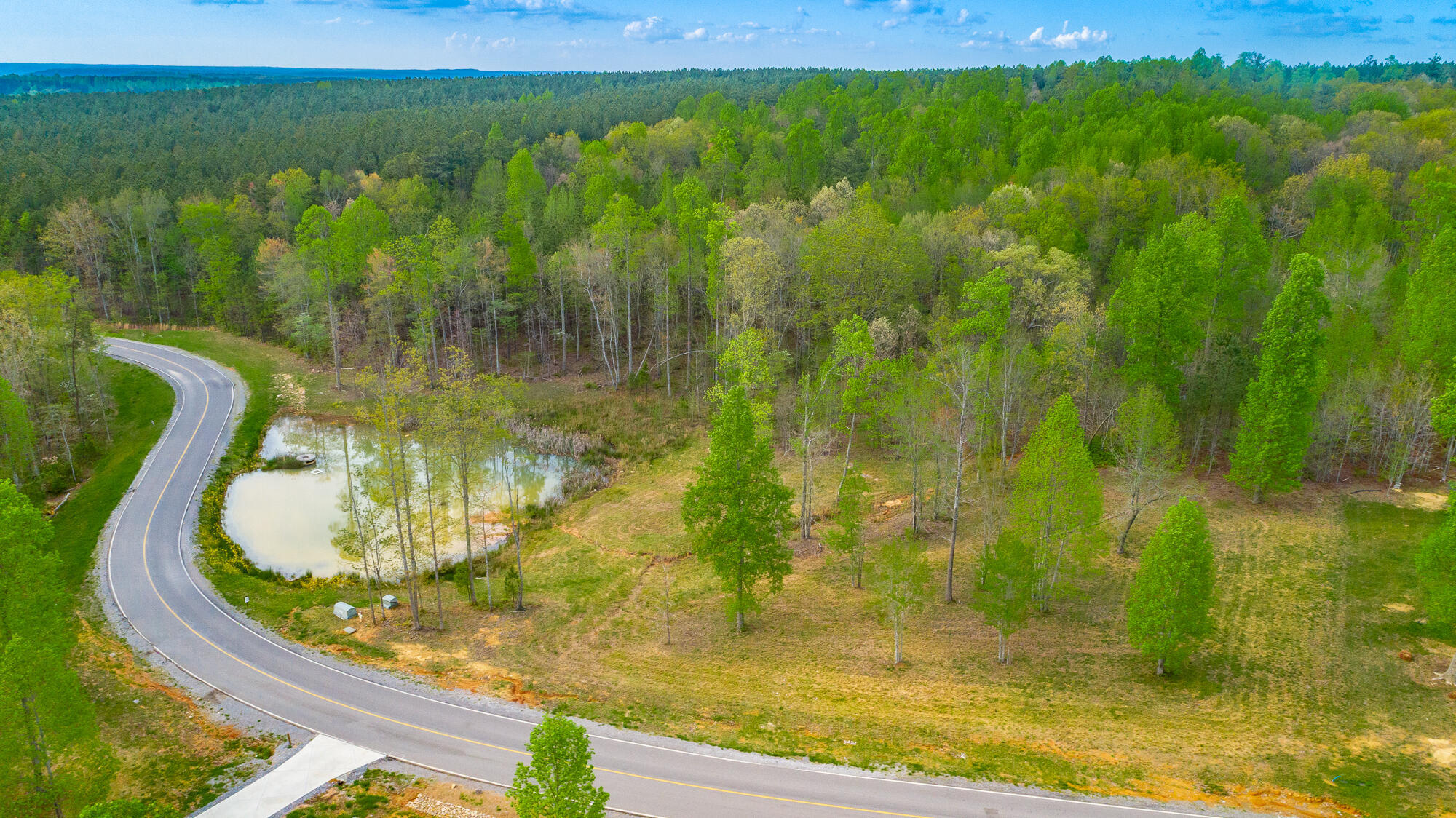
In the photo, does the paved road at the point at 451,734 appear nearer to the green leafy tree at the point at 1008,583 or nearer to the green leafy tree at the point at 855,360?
the green leafy tree at the point at 1008,583

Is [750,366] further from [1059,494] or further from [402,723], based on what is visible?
[402,723]

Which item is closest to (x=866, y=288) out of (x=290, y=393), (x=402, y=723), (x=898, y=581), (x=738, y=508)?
(x=738, y=508)

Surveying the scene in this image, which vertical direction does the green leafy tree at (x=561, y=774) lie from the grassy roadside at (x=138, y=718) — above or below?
above

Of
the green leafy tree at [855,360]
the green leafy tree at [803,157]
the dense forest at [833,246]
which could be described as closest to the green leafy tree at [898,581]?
the green leafy tree at [855,360]

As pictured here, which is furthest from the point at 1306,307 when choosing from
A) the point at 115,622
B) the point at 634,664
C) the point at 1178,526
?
the point at 115,622

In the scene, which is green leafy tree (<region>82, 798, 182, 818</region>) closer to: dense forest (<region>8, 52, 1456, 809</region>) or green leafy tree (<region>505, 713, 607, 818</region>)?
green leafy tree (<region>505, 713, 607, 818</region>)
